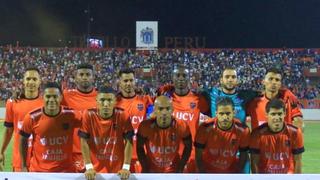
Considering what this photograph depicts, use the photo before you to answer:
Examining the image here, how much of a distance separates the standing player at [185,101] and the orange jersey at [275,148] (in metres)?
0.99

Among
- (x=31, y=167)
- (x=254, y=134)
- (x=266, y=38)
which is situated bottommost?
(x=31, y=167)

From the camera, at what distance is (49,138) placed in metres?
4.63

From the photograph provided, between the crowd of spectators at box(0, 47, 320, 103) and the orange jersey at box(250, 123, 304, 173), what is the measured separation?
23372 millimetres

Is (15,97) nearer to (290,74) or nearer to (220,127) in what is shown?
(220,127)

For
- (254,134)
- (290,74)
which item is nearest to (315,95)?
(290,74)

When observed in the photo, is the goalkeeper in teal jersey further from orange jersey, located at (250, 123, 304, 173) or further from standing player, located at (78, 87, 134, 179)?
standing player, located at (78, 87, 134, 179)

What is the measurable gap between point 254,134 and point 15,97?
98.0 inches

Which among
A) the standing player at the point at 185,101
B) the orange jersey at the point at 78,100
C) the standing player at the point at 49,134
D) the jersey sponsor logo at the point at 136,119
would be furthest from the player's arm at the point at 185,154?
the orange jersey at the point at 78,100

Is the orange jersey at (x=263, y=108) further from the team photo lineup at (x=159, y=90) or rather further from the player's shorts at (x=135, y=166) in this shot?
the player's shorts at (x=135, y=166)

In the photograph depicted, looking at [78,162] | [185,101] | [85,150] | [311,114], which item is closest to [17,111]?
[78,162]

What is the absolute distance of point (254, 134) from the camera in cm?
457

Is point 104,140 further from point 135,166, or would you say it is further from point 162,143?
point 135,166

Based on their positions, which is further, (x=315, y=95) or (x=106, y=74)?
(x=106, y=74)

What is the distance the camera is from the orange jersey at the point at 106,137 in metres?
4.59
